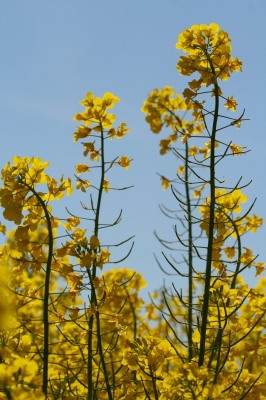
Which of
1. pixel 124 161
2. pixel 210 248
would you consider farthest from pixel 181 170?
pixel 210 248

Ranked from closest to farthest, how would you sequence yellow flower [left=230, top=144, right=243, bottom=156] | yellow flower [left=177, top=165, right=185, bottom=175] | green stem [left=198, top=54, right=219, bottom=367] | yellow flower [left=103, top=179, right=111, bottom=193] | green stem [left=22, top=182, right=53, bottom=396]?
green stem [left=22, top=182, right=53, bottom=396], green stem [left=198, top=54, right=219, bottom=367], yellow flower [left=230, top=144, right=243, bottom=156], yellow flower [left=103, top=179, right=111, bottom=193], yellow flower [left=177, top=165, right=185, bottom=175]

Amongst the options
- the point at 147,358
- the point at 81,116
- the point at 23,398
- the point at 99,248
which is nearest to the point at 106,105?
the point at 81,116

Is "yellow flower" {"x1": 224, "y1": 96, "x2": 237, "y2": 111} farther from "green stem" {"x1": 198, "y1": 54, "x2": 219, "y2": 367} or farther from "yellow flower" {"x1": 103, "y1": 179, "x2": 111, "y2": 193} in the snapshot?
"yellow flower" {"x1": 103, "y1": 179, "x2": 111, "y2": 193}

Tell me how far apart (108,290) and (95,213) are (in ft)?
1.29

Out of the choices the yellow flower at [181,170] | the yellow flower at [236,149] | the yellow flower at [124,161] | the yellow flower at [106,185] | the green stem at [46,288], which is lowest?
the green stem at [46,288]

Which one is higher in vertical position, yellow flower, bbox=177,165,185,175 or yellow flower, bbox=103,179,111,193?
yellow flower, bbox=177,165,185,175

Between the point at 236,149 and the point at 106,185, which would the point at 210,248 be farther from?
the point at 106,185

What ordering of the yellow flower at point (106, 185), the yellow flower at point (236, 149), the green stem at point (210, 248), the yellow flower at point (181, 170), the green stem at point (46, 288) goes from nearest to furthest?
the green stem at point (46, 288) < the green stem at point (210, 248) < the yellow flower at point (236, 149) < the yellow flower at point (106, 185) < the yellow flower at point (181, 170)

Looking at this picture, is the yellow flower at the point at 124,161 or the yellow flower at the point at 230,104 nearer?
the yellow flower at the point at 230,104

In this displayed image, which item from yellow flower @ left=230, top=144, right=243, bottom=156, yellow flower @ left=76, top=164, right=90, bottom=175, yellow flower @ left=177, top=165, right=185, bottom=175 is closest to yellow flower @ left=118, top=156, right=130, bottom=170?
yellow flower @ left=76, top=164, right=90, bottom=175

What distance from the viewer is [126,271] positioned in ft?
18.5

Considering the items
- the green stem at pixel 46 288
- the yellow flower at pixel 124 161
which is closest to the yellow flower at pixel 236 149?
the yellow flower at pixel 124 161

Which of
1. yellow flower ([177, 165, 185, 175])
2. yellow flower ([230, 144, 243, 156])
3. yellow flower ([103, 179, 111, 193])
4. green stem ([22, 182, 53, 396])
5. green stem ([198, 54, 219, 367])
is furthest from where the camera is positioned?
yellow flower ([177, 165, 185, 175])

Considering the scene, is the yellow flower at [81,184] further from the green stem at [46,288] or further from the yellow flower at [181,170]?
the yellow flower at [181,170]
